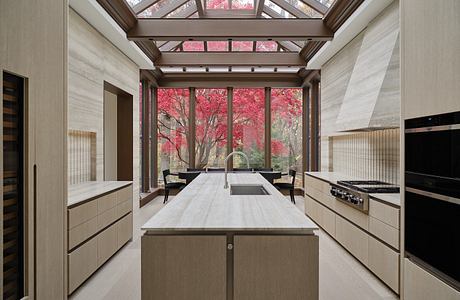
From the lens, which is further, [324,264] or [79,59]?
[79,59]

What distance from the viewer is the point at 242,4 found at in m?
5.84

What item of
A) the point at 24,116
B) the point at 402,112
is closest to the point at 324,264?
the point at 402,112

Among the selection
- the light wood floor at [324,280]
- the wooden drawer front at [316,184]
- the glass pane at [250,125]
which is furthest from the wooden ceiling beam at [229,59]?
the light wood floor at [324,280]

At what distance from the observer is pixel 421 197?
2426 mm

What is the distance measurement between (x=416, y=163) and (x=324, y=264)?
5.90 ft

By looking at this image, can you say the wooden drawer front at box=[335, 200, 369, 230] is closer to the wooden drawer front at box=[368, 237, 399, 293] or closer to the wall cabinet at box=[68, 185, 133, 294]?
the wooden drawer front at box=[368, 237, 399, 293]

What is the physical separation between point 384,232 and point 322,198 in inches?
84.4

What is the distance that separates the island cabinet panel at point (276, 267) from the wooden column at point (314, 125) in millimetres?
6523

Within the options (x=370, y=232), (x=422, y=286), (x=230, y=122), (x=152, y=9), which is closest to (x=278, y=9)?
(x=152, y=9)

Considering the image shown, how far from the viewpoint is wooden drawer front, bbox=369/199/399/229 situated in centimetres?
286

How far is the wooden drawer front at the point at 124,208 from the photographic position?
13.9 ft

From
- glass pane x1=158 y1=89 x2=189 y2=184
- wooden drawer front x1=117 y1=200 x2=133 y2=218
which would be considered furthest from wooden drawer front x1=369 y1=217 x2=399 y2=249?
glass pane x1=158 y1=89 x2=189 y2=184

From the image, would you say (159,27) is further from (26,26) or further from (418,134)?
(418,134)

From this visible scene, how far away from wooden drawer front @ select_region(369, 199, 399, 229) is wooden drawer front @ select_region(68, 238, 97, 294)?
2.78 m
